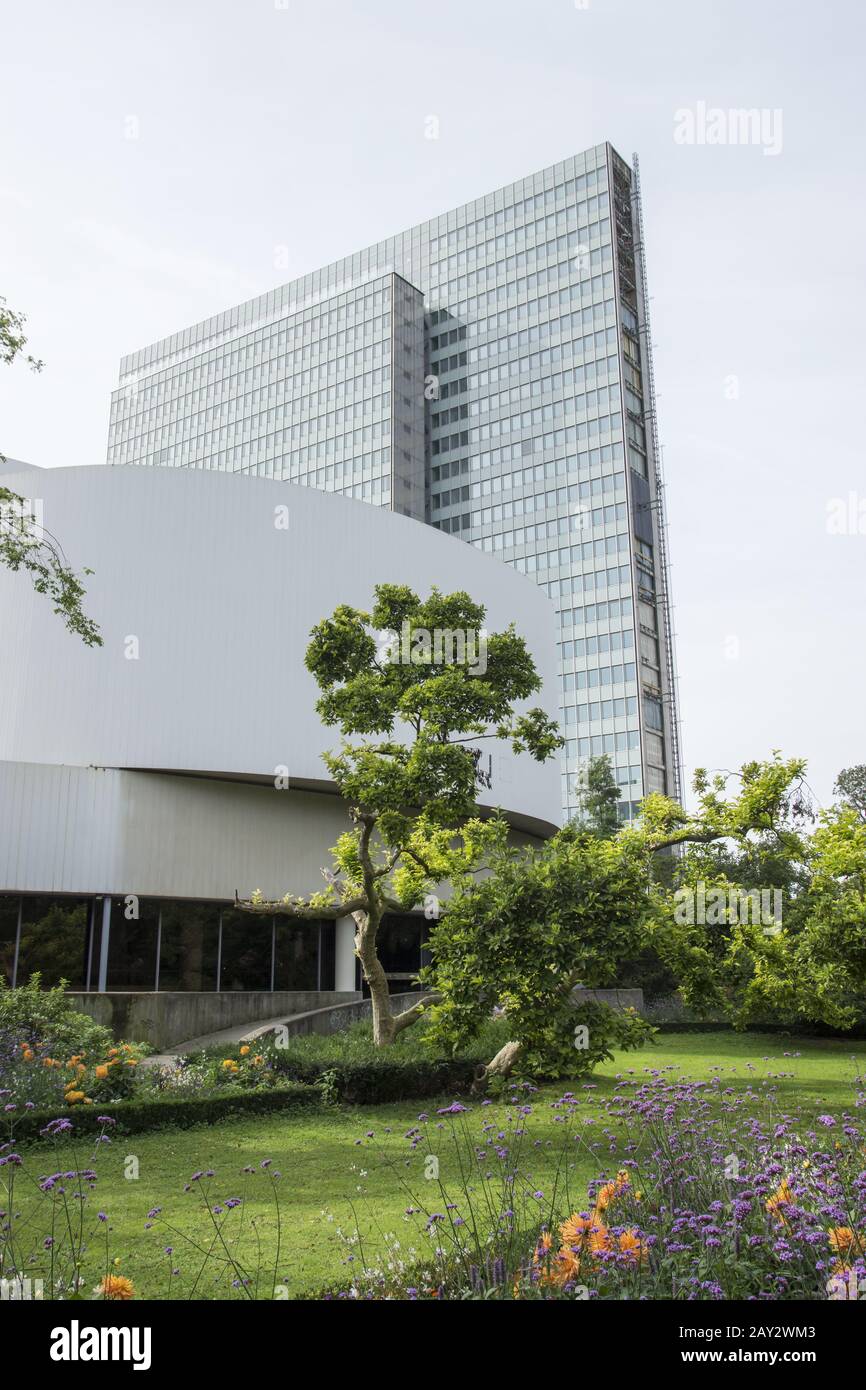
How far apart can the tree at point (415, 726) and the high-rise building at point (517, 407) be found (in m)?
60.4

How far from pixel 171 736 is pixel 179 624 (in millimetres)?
2941

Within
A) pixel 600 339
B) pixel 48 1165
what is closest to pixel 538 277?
pixel 600 339

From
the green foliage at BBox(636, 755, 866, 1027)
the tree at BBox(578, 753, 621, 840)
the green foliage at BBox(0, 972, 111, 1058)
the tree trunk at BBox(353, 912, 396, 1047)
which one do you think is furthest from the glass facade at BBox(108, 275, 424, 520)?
the green foliage at BBox(0, 972, 111, 1058)

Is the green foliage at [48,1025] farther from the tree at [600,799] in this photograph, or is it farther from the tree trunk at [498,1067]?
the tree at [600,799]

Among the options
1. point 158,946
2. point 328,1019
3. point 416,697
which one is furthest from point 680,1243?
point 158,946

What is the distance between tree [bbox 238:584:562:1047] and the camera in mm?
16328

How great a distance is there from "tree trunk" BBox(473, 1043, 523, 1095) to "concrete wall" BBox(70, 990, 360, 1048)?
8.95 m

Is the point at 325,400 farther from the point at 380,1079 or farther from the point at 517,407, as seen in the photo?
the point at 380,1079

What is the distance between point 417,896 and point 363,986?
14.5 m

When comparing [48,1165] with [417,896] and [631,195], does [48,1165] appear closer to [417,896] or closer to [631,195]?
[417,896]

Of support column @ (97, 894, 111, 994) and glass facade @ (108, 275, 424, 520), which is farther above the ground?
glass facade @ (108, 275, 424, 520)

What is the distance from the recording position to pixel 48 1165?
1039 cm

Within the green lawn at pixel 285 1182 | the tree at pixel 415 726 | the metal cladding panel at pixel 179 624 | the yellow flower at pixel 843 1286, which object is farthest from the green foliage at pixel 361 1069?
the metal cladding panel at pixel 179 624

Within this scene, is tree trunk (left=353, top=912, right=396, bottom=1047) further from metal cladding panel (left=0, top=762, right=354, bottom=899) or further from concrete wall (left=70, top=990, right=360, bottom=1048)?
metal cladding panel (left=0, top=762, right=354, bottom=899)
